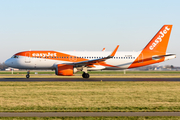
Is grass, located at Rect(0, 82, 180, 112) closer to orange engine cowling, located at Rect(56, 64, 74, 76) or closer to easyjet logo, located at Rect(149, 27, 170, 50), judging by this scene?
orange engine cowling, located at Rect(56, 64, 74, 76)

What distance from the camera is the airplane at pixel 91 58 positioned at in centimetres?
3994

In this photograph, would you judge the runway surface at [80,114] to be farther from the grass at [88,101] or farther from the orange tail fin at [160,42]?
the orange tail fin at [160,42]

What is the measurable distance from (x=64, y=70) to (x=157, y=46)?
16.8m

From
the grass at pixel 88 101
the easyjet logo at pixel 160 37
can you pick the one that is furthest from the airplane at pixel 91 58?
the grass at pixel 88 101

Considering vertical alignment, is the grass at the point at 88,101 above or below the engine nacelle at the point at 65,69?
below

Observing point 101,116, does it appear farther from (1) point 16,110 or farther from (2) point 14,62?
(2) point 14,62

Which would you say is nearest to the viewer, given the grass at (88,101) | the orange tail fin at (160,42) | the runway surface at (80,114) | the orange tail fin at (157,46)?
the runway surface at (80,114)

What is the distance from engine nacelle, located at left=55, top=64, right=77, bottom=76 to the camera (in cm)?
3769

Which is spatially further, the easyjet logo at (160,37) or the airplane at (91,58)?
the easyjet logo at (160,37)

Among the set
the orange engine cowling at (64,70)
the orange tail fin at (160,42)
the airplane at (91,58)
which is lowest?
the orange engine cowling at (64,70)

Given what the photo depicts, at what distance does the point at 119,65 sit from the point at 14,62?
1738 centimetres

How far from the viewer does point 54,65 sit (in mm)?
40719

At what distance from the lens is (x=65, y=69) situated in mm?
38031

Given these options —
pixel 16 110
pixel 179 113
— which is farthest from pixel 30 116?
pixel 179 113
